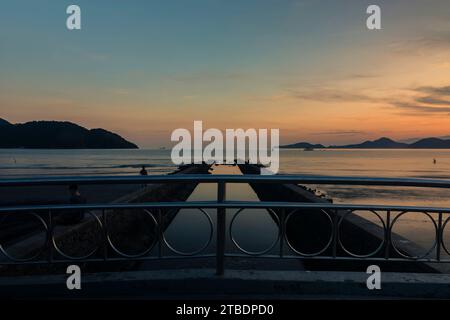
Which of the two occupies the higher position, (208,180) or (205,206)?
(208,180)

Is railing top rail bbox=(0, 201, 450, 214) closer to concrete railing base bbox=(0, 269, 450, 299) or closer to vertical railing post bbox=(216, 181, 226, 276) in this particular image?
vertical railing post bbox=(216, 181, 226, 276)

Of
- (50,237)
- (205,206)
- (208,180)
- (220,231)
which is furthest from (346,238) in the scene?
(50,237)

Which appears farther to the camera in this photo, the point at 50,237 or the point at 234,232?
the point at 234,232

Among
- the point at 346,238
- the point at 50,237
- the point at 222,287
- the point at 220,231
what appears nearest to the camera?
the point at 222,287

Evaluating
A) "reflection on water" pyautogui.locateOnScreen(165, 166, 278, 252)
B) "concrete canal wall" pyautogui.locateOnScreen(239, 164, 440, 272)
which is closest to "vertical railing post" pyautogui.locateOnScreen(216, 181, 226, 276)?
"concrete canal wall" pyautogui.locateOnScreen(239, 164, 440, 272)

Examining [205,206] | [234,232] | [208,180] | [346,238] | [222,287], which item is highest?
[208,180]

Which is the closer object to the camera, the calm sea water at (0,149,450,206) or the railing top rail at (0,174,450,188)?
the railing top rail at (0,174,450,188)

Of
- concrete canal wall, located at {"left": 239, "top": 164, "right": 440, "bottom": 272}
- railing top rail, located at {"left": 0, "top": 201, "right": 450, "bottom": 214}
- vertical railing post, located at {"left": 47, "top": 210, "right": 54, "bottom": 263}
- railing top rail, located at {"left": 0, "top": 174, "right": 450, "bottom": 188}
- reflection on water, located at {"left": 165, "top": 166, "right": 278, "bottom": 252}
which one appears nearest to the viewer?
railing top rail, located at {"left": 0, "top": 174, "right": 450, "bottom": 188}

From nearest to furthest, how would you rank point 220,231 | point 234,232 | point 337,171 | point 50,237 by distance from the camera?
point 220,231, point 50,237, point 234,232, point 337,171

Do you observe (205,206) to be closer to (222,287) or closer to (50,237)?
(222,287)

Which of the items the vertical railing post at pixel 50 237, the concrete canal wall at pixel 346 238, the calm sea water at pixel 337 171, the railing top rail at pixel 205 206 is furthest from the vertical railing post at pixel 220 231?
the calm sea water at pixel 337 171

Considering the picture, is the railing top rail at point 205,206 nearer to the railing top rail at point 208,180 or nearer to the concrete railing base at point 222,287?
the railing top rail at point 208,180
